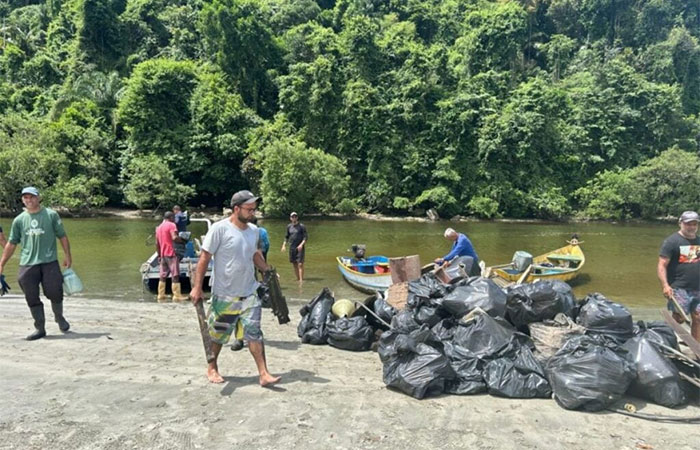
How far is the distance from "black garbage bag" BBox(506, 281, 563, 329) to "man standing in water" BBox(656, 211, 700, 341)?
1.24 metres

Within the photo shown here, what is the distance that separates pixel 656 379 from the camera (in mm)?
4113

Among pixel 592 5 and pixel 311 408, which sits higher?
pixel 592 5

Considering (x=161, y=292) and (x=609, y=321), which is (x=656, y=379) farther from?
(x=161, y=292)

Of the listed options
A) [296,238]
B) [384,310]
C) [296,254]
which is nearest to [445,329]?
[384,310]

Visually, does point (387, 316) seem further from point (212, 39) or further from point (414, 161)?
point (212, 39)

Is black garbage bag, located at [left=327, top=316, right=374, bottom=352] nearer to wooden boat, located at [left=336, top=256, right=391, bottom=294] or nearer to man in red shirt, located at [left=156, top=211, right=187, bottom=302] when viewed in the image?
man in red shirt, located at [left=156, top=211, right=187, bottom=302]

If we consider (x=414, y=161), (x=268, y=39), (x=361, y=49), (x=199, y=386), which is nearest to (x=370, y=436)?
(x=199, y=386)

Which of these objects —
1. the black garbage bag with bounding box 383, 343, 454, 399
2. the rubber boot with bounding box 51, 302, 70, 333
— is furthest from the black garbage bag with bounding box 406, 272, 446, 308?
the rubber boot with bounding box 51, 302, 70, 333

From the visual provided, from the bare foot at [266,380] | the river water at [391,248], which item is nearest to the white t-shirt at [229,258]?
the bare foot at [266,380]

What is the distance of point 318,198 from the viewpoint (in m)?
36.9

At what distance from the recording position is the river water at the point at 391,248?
41.2 feet

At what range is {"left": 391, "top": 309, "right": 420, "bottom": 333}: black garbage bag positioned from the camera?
5270 mm

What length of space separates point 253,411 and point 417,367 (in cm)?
155

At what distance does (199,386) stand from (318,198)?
32761 millimetres
